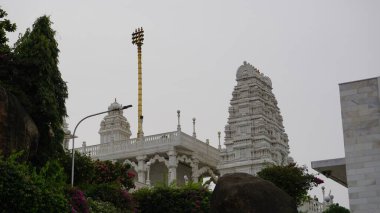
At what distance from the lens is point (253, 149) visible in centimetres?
6359

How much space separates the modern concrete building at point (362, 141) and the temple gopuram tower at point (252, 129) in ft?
94.9

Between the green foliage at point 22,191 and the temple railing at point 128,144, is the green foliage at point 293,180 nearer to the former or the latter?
the green foliage at point 22,191

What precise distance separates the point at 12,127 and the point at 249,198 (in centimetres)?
914

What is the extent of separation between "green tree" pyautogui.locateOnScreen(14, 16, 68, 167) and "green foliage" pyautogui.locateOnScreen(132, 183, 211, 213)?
5.10 metres

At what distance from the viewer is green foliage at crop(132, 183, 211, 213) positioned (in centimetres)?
3962

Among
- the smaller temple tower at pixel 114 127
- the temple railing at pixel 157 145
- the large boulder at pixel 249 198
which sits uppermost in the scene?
the smaller temple tower at pixel 114 127

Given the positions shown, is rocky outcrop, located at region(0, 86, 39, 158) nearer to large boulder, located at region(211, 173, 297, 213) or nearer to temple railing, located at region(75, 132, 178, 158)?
large boulder, located at region(211, 173, 297, 213)

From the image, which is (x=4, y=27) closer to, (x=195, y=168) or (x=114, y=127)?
(x=195, y=168)

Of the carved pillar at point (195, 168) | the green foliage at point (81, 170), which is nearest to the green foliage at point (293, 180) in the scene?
the green foliage at point (81, 170)

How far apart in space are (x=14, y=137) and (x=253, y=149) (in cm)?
3616

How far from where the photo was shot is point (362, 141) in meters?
31.0

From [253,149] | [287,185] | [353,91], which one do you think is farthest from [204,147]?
[353,91]

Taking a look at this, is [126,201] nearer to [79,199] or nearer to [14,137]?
[79,199]

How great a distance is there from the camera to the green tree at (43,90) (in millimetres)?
35344
